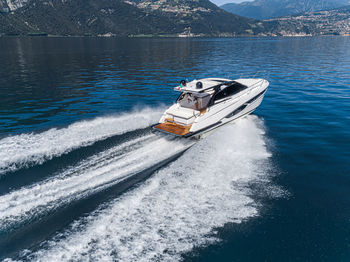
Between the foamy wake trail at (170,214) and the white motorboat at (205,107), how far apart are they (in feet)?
7.89

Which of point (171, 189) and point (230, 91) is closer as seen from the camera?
point (171, 189)

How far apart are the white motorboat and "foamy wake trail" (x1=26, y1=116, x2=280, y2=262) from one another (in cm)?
241

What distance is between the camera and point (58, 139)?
10.6 m

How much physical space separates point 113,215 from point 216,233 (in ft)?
9.75

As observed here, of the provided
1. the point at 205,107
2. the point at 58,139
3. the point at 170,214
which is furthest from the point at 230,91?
the point at 58,139

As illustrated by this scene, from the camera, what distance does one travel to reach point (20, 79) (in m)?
27.0

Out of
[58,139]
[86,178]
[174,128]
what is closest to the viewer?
[86,178]

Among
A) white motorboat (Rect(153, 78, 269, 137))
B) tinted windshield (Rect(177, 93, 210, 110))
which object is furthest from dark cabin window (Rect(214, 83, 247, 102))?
tinted windshield (Rect(177, 93, 210, 110))

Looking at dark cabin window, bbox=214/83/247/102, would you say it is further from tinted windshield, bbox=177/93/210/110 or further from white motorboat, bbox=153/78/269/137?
tinted windshield, bbox=177/93/210/110

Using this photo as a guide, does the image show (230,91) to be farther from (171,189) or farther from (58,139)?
(58,139)

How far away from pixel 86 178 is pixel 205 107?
7420 millimetres

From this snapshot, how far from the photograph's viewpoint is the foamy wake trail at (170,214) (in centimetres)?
533

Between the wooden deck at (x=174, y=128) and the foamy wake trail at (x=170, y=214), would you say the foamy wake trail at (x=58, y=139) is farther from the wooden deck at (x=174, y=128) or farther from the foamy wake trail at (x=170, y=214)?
the foamy wake trail at (x=170, y=214)

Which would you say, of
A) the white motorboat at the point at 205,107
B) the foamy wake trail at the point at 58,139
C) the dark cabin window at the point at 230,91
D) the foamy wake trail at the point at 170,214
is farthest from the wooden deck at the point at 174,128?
the dark cabin window at the point at 230,91
